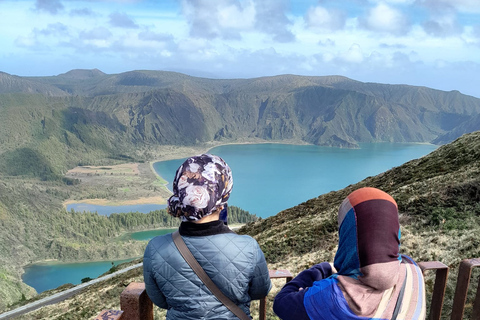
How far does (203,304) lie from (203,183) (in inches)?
32.5

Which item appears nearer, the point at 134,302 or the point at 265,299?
the point at 134,302

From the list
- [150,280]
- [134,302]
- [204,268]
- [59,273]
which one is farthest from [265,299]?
[59,273]

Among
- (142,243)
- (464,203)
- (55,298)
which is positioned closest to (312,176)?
(142,243)

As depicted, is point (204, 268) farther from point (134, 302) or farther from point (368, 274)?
point (368, 274)

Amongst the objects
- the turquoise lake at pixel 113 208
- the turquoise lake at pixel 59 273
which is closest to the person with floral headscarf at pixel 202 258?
the turquoise lake at pixel 59 273

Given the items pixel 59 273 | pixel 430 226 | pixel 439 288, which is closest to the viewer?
pixel 439 288

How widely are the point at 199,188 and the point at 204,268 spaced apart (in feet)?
1.80

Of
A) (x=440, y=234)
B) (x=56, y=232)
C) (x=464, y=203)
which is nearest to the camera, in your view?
(x=440, y=234)

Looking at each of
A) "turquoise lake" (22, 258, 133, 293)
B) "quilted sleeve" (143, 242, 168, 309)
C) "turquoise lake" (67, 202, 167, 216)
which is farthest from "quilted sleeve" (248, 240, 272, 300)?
"turquoise lake" (67, 202, 167, 216)

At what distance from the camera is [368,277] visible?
1.96m

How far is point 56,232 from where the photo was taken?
126375 mm

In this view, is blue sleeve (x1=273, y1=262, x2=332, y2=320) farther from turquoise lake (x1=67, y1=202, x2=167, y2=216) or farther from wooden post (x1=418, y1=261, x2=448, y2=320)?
turquoise lake (x1=67, y1=202, x2=167, y2=216)

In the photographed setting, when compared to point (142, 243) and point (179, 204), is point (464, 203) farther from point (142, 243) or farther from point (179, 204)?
point (142, 243)

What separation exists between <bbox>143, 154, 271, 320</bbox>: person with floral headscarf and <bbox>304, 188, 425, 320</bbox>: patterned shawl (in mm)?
584
